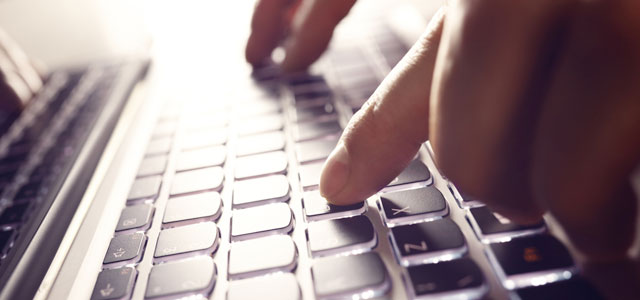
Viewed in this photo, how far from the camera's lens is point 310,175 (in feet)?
1.57

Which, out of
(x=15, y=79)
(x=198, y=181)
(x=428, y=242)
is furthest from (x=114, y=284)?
(x=15, y=79)

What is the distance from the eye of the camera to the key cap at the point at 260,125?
588mm

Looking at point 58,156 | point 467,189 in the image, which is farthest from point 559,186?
point 58,156

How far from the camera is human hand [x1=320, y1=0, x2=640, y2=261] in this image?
254mm

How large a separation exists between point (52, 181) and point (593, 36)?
1.98ft

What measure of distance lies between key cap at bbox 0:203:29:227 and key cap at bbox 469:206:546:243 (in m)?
0.51

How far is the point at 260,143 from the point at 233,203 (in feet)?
0.38

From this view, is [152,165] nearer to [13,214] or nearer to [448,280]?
[13,214]

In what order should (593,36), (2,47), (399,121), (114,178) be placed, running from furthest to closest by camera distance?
(2,47), (114,178), (399,121), (593,36)

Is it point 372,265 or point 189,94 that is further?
point 189,94

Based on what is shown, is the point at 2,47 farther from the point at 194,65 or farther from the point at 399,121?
the point at 399,121

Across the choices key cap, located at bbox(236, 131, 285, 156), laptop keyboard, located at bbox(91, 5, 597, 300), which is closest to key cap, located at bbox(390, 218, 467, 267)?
laptop keyboard, located at bbox(91, 5, 597, 300)

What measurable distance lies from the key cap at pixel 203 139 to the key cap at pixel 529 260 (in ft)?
1.21

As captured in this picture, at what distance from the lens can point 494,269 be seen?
1.08 feet
